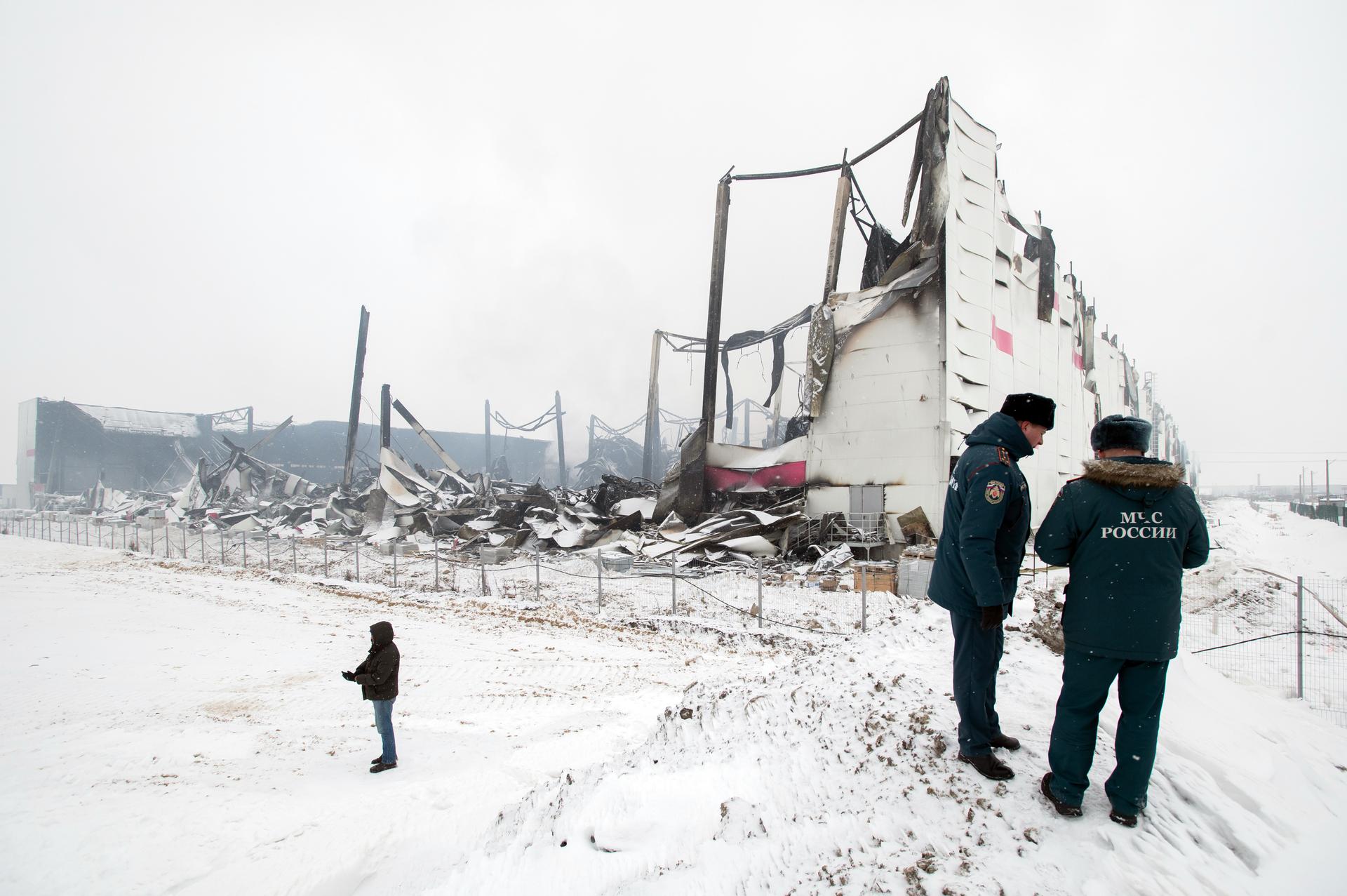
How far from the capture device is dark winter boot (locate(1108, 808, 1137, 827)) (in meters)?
2.38

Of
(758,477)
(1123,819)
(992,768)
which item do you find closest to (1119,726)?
(1123,819)

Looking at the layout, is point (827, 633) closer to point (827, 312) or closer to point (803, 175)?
point (827, 312)

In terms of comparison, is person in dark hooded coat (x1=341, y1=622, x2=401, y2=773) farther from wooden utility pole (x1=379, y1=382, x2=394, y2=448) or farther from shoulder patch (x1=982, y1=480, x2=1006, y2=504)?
wooden utility pole (x1=379, y1=382, x2=394, y2=448)

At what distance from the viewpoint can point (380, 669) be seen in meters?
5.11

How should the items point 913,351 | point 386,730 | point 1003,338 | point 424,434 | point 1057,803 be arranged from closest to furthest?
point 1057,803, point 386,730, point 913,351, point 1003,338, point 424,434

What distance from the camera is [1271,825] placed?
2.46 metres

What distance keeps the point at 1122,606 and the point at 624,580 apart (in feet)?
42.0

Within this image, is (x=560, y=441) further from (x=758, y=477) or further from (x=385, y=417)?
(x=758, y=477)

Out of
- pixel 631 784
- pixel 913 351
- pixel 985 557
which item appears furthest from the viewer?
pixel 913 351

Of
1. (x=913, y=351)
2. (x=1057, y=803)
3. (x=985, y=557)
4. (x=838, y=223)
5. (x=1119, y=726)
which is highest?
(x=838, y=223)

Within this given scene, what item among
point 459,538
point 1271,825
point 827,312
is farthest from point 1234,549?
point 459,538

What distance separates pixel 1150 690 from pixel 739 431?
6624cm

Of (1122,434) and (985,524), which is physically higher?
(1122,434)

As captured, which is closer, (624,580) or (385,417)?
(624,580)
